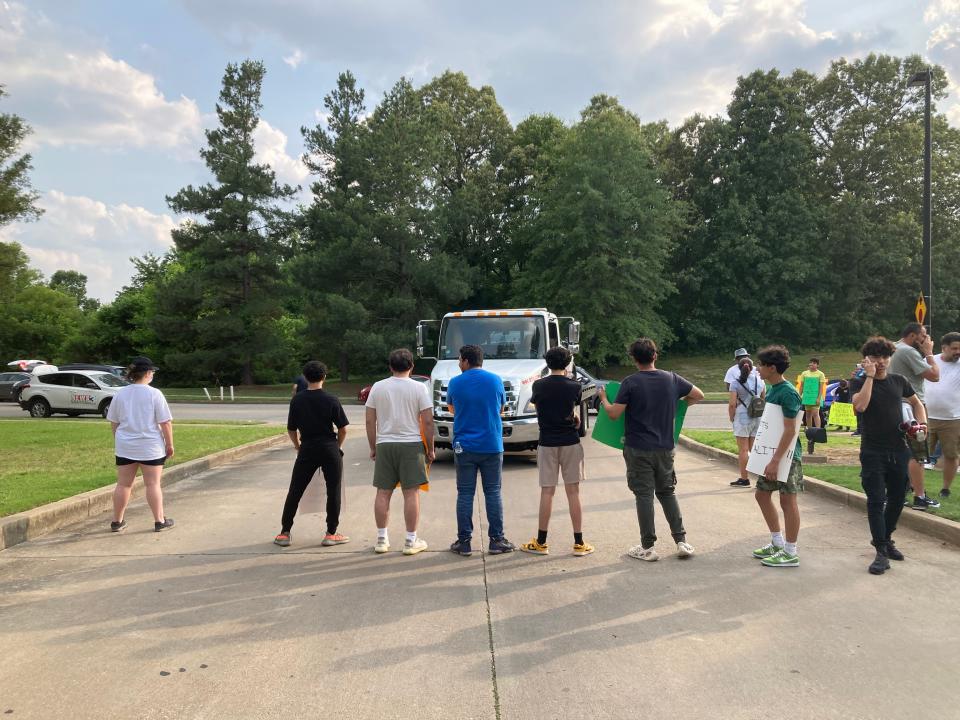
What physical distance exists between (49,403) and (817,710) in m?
25.5

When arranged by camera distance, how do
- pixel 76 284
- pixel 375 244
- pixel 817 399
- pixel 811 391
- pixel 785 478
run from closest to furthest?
pixel 785 478 < pixel 817 399 < pixel 811 391 < pixel 375 244 < pixel 76 284

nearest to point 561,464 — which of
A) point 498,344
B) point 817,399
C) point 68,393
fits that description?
point 498,344

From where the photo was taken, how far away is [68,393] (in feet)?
77.5

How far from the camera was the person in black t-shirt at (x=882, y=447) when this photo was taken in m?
5.93

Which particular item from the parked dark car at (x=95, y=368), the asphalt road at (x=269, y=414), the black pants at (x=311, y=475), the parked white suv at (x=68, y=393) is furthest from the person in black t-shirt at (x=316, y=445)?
the parked dark car at (x=95, y=368)

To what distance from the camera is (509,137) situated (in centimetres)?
5162

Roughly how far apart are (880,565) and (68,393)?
24374 mm

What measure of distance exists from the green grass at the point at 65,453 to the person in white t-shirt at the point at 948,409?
9.80 m

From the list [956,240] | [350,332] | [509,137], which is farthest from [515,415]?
[956,240]

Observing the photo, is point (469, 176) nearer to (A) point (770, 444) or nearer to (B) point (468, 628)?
(A) point (770, 444)

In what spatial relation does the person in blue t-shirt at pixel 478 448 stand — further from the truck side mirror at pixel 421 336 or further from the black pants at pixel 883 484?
the truck side mirror at pixel 421 336

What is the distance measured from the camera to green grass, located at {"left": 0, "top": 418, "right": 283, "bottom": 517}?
868 cm

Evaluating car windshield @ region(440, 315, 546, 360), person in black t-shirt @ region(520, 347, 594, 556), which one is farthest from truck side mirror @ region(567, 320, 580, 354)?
person in black t-shirt @ region(520, 347, 594, 556)

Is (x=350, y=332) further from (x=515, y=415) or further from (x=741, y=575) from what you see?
(x=741, y=575)
